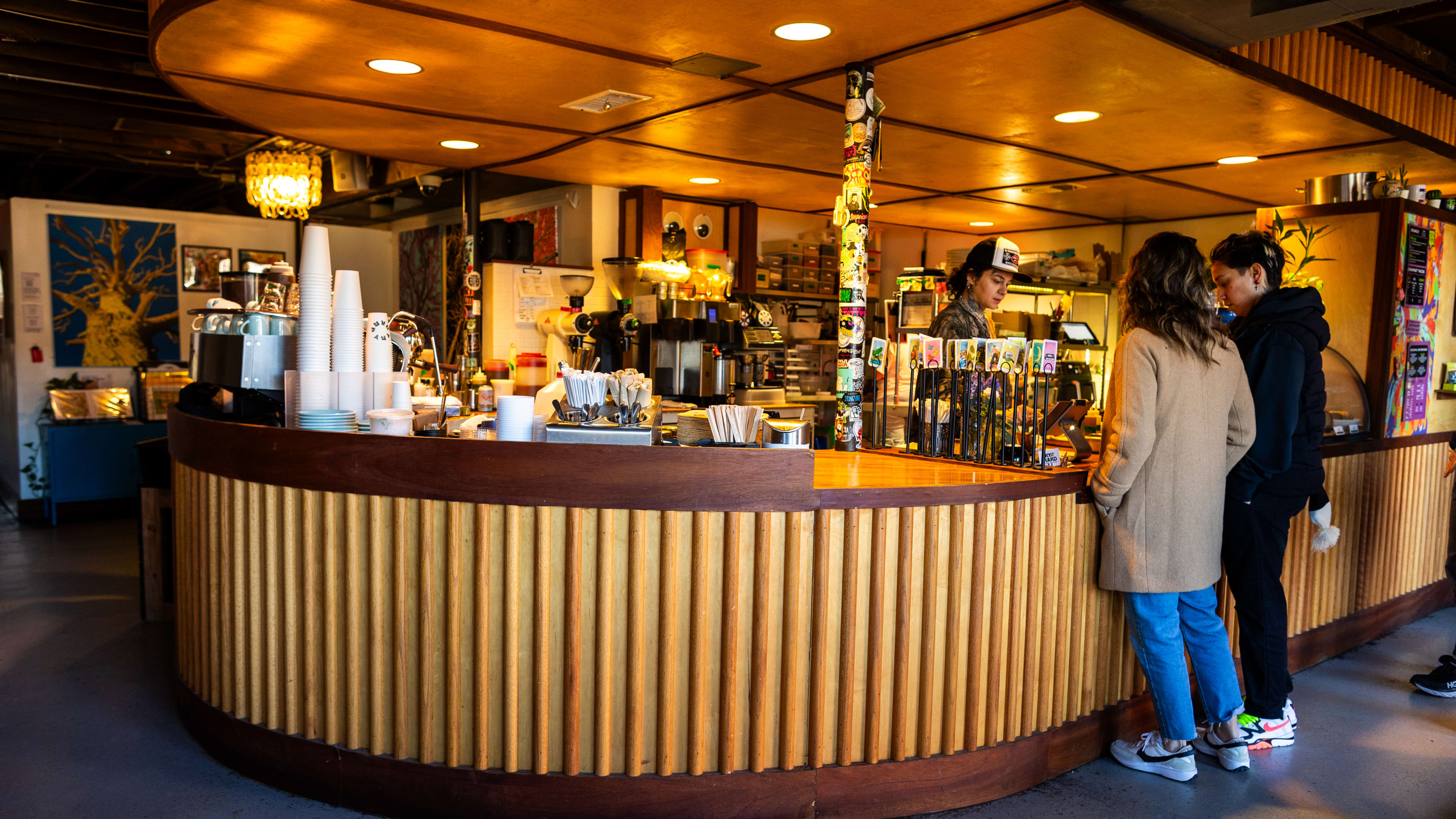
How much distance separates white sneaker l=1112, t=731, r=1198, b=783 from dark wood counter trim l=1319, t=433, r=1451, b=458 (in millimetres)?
1716

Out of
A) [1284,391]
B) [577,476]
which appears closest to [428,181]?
[577,476]

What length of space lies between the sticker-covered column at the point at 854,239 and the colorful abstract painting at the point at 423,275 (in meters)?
5.43

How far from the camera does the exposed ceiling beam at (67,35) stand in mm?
5168

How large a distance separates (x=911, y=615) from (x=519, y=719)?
1.23 meters

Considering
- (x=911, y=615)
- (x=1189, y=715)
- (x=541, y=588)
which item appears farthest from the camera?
(x=1189, y=715)

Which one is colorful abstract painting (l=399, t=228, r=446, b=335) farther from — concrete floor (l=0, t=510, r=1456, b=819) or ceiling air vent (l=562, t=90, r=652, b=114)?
concrete floor (l=0, t=510, r=1456, b=819)

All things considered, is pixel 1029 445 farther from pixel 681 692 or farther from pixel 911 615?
pixel 681 692

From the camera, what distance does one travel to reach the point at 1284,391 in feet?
10.9

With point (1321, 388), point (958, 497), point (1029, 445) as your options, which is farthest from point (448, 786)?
point (1321, 388)

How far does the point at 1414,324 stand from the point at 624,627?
4761 mm

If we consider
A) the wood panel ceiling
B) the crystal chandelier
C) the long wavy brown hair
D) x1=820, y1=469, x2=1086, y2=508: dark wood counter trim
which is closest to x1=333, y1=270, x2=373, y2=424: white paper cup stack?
the wood panel ceiling

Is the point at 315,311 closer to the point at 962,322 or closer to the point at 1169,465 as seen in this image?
the point at 962,322

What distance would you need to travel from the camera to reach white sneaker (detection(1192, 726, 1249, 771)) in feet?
10.9

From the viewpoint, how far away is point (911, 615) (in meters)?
2.84
